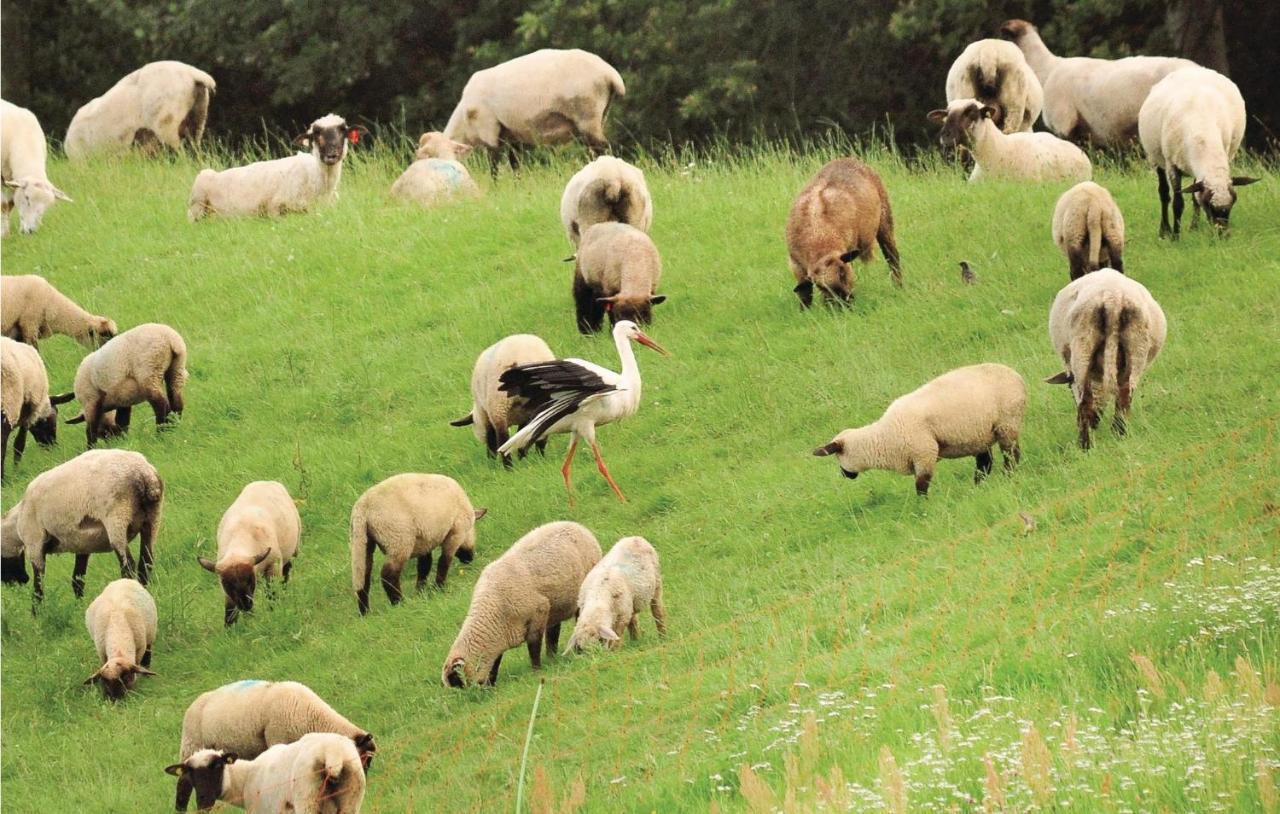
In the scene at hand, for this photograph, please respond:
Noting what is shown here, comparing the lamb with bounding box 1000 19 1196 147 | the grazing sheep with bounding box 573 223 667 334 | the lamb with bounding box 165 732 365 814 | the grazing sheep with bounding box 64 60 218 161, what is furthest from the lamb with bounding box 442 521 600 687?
the grazing sheep with bounding box 64 60 218 161

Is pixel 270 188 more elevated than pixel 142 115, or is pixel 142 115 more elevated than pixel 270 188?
pixel 142 115

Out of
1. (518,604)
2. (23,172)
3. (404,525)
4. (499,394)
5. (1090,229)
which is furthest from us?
(23,172)

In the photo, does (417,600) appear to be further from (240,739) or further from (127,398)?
(127,398)

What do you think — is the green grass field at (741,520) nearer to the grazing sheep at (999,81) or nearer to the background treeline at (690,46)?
the grazing sheep at (999,81)

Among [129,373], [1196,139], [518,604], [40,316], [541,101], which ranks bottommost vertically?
[518,604]

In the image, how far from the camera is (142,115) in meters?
26.3

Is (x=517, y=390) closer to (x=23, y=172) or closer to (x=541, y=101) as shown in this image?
(x=541, y=101)

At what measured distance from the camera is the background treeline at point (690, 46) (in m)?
28.1

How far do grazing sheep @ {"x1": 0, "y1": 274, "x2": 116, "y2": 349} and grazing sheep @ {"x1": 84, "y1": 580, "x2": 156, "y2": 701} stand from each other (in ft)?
Answer: 20.3

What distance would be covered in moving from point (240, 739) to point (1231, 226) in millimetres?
10392

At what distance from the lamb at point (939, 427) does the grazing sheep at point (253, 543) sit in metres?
3.71

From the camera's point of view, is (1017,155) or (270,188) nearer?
(1017,155)

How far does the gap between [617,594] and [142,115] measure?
1836 centimetres

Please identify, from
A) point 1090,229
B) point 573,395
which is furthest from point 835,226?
point 573,395
